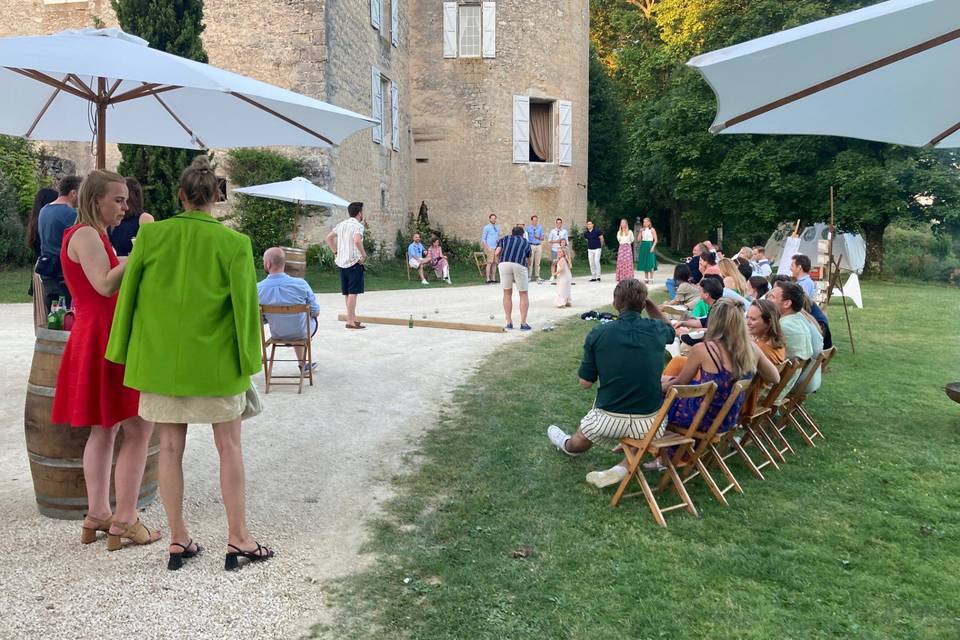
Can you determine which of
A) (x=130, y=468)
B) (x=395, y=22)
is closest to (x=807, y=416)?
(x=130, y=468)

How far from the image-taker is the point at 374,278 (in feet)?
59.9

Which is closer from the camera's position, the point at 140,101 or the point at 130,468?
the point at 130,468

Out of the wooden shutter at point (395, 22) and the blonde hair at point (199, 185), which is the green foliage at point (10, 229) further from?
the blonde hair at point (199, 185)

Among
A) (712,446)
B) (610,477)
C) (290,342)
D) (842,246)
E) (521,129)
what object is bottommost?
(610,477)

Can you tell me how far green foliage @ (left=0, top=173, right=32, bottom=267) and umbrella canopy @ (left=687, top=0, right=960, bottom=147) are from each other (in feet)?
50.9

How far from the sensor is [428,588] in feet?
10.3

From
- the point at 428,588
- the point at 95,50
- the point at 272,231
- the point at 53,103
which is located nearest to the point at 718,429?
the point at 428,588

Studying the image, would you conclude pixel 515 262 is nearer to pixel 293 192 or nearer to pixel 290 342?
pixel 290 342

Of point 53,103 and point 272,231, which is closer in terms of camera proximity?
point 53,103

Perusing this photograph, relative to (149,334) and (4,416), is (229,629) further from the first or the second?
(4,416)

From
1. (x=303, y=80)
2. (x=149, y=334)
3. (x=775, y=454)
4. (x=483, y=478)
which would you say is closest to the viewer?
(x=149, y=334)

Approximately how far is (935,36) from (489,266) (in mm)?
15025

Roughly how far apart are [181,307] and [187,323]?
0.23 feet

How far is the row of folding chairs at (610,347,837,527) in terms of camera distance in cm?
396
